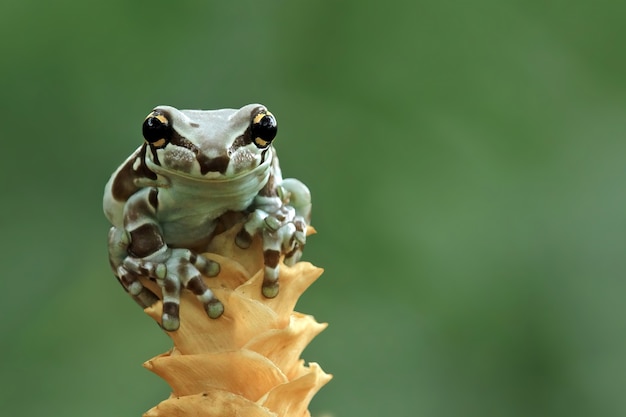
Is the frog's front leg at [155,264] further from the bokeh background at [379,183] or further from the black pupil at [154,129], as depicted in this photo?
the bokeh background at [379,183]

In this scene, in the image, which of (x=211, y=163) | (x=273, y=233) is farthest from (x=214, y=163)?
(x=273, y=233)

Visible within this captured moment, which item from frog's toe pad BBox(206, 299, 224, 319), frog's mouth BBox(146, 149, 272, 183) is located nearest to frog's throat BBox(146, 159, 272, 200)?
frog's mouth BBox(146, 149, 272, 183)

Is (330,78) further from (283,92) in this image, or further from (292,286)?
(292,286)

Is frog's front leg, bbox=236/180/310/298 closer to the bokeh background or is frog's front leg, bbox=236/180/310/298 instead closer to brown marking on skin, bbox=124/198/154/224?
brown marking on skin, bbox=124/198/154/224

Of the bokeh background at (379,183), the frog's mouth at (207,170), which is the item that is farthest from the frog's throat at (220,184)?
the bokeh background at (379,183)

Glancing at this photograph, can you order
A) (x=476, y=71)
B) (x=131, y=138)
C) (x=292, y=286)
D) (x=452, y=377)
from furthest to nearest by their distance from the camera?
(x=476, y=71) → (x=452, y=377) → (x=131, y=138) → (x=292, y=286)

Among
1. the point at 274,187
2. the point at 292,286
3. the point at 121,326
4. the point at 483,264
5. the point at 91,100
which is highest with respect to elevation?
the point at 91,100

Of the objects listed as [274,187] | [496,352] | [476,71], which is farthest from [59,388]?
[274,187]
